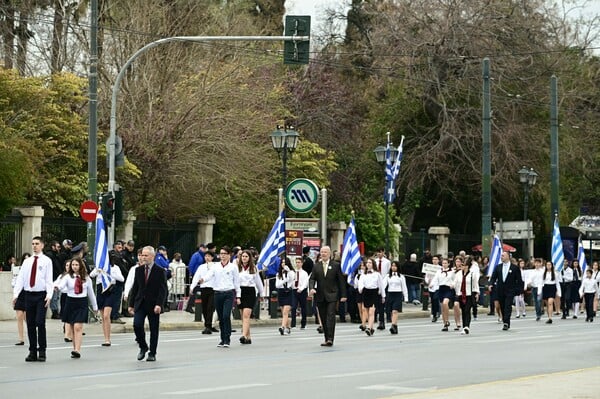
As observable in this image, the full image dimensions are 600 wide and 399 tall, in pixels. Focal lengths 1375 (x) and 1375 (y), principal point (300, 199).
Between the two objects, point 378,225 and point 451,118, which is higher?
point 451,118

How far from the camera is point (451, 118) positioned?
53.5 m

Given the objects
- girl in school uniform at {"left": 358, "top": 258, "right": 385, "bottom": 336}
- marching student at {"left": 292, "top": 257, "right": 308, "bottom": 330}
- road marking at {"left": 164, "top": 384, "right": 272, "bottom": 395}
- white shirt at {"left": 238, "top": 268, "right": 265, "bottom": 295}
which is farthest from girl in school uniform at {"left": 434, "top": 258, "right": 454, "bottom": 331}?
road marking at {"left": 164, "top": 384, "right": 272, "bottom": 395}

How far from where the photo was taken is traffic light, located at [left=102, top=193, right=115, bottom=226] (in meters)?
29.9

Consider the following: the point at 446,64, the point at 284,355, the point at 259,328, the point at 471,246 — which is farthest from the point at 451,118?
the point at 284,355

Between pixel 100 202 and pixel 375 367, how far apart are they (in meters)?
12.3

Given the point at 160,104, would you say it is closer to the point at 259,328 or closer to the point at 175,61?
the point at 175,61

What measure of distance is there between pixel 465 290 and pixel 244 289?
21.0 feet

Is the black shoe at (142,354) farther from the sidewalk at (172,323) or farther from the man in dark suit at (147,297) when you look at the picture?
the sidewalk at (172,323)

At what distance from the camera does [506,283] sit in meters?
32.7

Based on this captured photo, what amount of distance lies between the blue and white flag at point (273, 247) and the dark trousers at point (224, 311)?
872 cm

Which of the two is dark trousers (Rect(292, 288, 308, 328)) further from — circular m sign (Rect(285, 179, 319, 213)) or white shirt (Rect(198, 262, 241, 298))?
white shirt (Rect(198, 262, 241, 298))

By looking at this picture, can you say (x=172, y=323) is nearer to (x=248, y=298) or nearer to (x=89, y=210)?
(x=89, y=210)

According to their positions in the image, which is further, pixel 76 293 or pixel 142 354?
pixel 76 293

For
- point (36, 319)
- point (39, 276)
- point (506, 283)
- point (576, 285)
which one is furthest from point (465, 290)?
point (576, 285)
